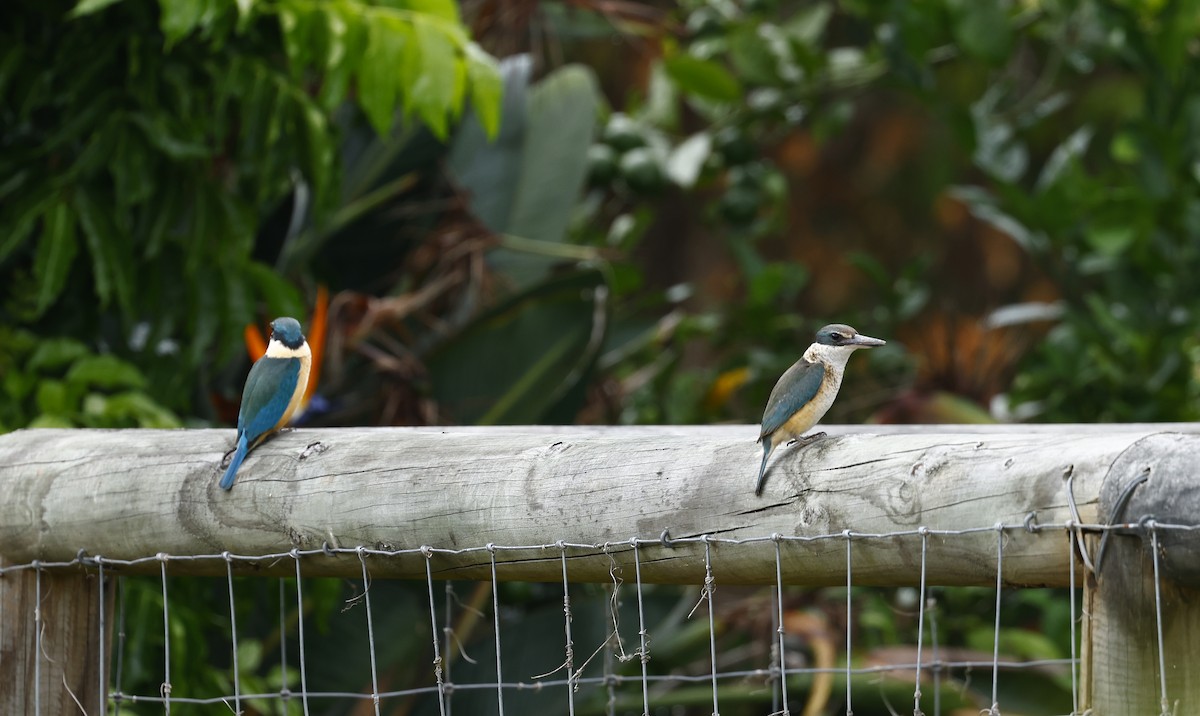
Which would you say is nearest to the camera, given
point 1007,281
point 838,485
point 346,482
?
point 838,485

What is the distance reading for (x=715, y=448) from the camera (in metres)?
1.61

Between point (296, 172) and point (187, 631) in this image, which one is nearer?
point (187, 631)

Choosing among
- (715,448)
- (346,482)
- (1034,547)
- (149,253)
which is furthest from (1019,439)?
(149,253)

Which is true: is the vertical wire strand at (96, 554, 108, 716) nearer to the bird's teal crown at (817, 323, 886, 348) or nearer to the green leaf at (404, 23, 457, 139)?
the bird's teal crown at (817, 323, 886, 348)

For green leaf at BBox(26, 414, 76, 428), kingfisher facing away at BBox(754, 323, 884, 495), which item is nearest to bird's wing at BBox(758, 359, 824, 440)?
kingfisher facing away at BBox(754, 323, 884, 495)

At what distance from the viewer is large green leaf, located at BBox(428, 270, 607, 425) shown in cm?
395

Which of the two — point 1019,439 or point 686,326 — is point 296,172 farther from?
point 1019,439

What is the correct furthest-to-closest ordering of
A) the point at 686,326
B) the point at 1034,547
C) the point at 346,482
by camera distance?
the point at 686,326 → the point at 346,482 → the point at 1034,547

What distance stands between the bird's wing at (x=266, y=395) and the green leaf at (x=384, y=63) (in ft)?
3.24

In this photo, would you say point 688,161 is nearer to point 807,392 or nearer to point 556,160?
point 556,160

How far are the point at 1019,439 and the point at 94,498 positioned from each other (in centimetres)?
135

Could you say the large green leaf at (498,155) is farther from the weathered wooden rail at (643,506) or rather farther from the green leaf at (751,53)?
the weathered wooden rail at (643,506)

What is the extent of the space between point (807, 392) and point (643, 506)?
0.89ft

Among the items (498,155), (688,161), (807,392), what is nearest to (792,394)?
(807,392)
